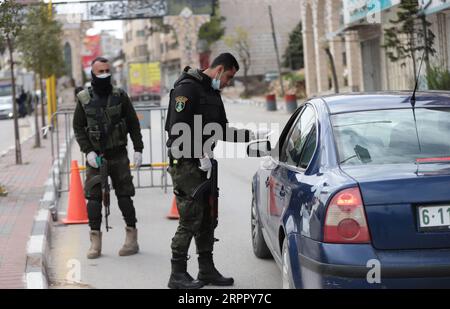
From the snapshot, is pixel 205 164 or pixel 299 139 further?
pixel 205 164

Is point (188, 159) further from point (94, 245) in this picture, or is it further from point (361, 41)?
point (361, 41)

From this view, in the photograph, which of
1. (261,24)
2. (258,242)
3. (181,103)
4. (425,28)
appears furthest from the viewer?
(261,24)

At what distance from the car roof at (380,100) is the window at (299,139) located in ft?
0.56

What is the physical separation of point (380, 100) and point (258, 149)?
1.35 meters

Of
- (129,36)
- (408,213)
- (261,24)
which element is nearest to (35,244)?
(408,213)

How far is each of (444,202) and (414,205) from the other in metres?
0.16

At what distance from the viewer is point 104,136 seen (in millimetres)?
7965

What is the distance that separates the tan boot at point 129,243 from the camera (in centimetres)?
821

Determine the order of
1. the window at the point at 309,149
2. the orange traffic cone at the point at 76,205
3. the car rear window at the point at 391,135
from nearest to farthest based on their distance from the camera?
the car rear window at the point at 391,135, the window at the point at 309,149, the orange traffic cone at the point at 76,205

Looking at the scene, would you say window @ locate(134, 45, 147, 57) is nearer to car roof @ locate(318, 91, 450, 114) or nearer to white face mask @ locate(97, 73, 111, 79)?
white face mask @ locate(97, 73, 111, 79)

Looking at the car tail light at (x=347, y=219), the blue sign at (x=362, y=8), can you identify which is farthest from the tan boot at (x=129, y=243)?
the blue sign at (x=362, y=8)

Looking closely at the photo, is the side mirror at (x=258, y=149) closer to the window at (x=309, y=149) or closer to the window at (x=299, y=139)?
the window at (x=299, y=139)

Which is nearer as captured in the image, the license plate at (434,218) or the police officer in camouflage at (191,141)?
the license plate at (434,218)

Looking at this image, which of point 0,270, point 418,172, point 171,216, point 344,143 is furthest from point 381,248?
point 171,216
